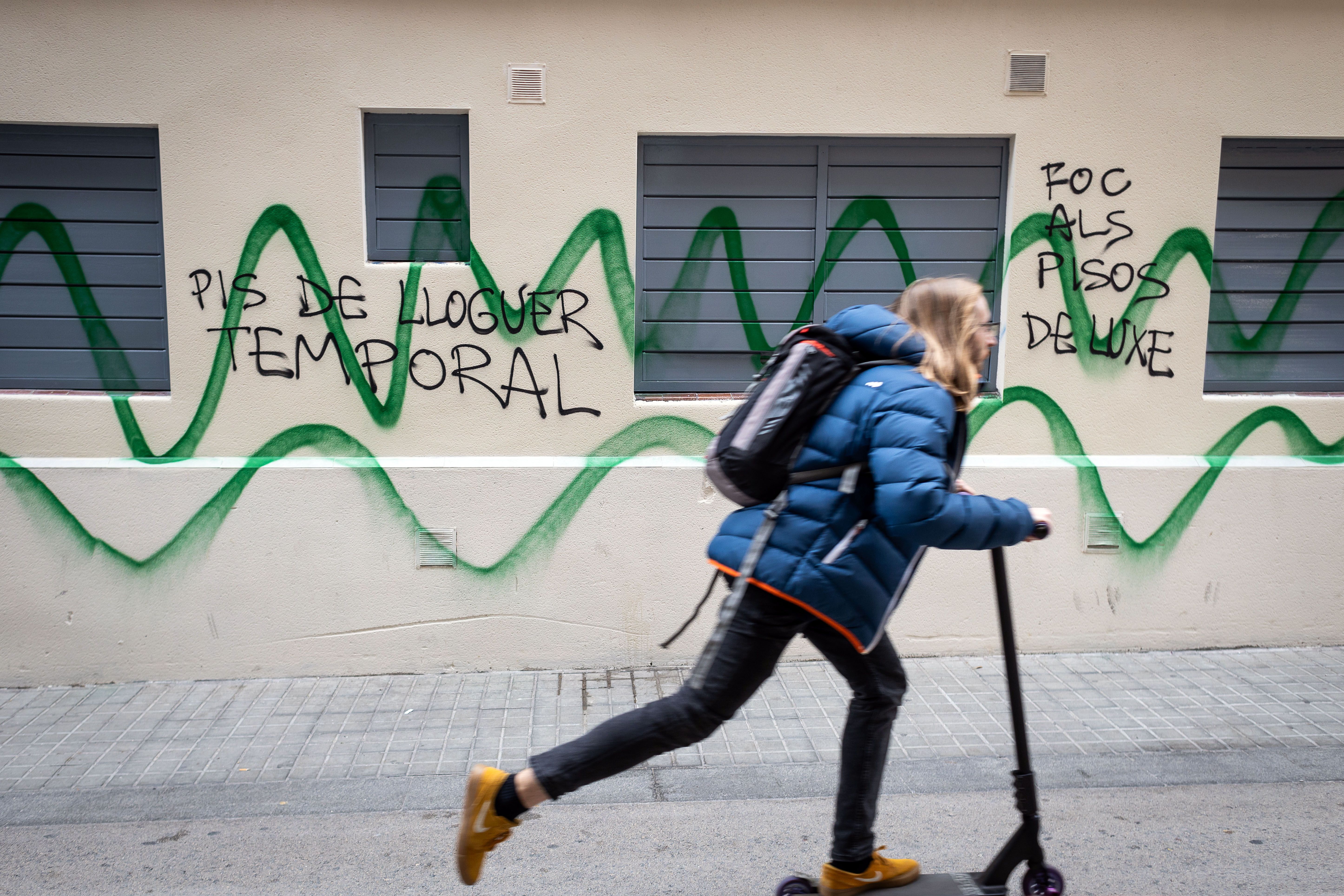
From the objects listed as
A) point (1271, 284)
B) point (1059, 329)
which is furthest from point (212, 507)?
point (1271, 284)

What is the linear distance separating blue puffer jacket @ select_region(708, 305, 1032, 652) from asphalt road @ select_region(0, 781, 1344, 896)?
110cm

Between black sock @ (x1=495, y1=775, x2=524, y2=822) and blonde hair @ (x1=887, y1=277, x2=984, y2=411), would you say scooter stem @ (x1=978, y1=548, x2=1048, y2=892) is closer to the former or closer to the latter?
blonde hair @ (x1=887, y1=277, x2=984, y2=411)

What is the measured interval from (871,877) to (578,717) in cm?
201

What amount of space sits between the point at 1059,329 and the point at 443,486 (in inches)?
127

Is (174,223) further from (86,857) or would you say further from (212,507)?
(86,857)

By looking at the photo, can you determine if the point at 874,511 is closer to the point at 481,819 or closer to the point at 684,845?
the point at 481,819

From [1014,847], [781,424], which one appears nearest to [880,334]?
[781,424]

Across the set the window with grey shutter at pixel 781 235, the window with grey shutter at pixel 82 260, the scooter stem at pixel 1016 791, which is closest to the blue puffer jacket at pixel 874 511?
the scooter stem at pixel 1016 791

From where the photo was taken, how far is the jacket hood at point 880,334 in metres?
2.79

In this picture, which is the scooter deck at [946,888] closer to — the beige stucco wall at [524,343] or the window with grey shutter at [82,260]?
the beige stucco wall at [524,343]

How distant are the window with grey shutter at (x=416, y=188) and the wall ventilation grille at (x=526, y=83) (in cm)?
30

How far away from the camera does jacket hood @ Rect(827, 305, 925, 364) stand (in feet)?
9.17

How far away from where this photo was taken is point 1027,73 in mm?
5258

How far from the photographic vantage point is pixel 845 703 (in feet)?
15.7
